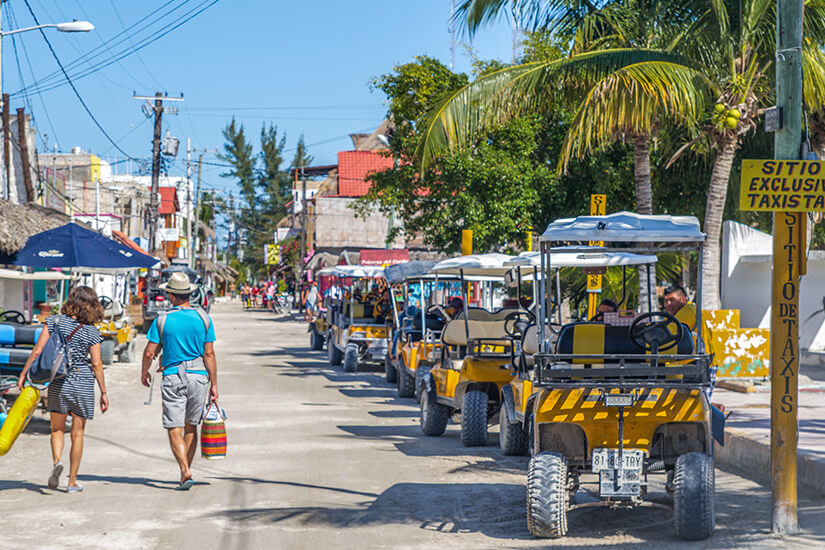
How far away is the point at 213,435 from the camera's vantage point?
8734 millimetres

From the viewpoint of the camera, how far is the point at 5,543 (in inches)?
270

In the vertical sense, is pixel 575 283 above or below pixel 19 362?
above

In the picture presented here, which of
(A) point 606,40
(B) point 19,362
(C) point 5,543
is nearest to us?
(C) point 5,543

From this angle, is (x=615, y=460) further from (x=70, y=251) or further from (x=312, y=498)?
(x=70, y=251)

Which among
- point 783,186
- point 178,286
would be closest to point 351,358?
point 178,286

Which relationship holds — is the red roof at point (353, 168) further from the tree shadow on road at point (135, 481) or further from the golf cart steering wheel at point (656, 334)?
the golf cart steering wheel at point (656, 334)

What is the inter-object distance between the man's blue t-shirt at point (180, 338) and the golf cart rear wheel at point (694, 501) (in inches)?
Result: 161

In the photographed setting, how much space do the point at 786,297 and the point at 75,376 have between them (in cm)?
589

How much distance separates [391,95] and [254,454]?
14183 millimetres

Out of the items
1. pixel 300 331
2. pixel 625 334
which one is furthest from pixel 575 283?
pixel 300 331

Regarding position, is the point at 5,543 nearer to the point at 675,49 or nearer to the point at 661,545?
the point at 661,545

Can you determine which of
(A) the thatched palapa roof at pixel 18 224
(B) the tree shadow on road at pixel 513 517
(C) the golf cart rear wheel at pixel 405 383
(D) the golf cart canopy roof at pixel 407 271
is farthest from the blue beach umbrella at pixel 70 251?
(B) the tree shadow on road at pixel 513 517

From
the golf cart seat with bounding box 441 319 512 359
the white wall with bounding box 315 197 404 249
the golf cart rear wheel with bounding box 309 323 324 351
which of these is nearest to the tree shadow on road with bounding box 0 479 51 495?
the golf cart seat with bounding box 441 319 512 359

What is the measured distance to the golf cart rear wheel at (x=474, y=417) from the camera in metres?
11.5
